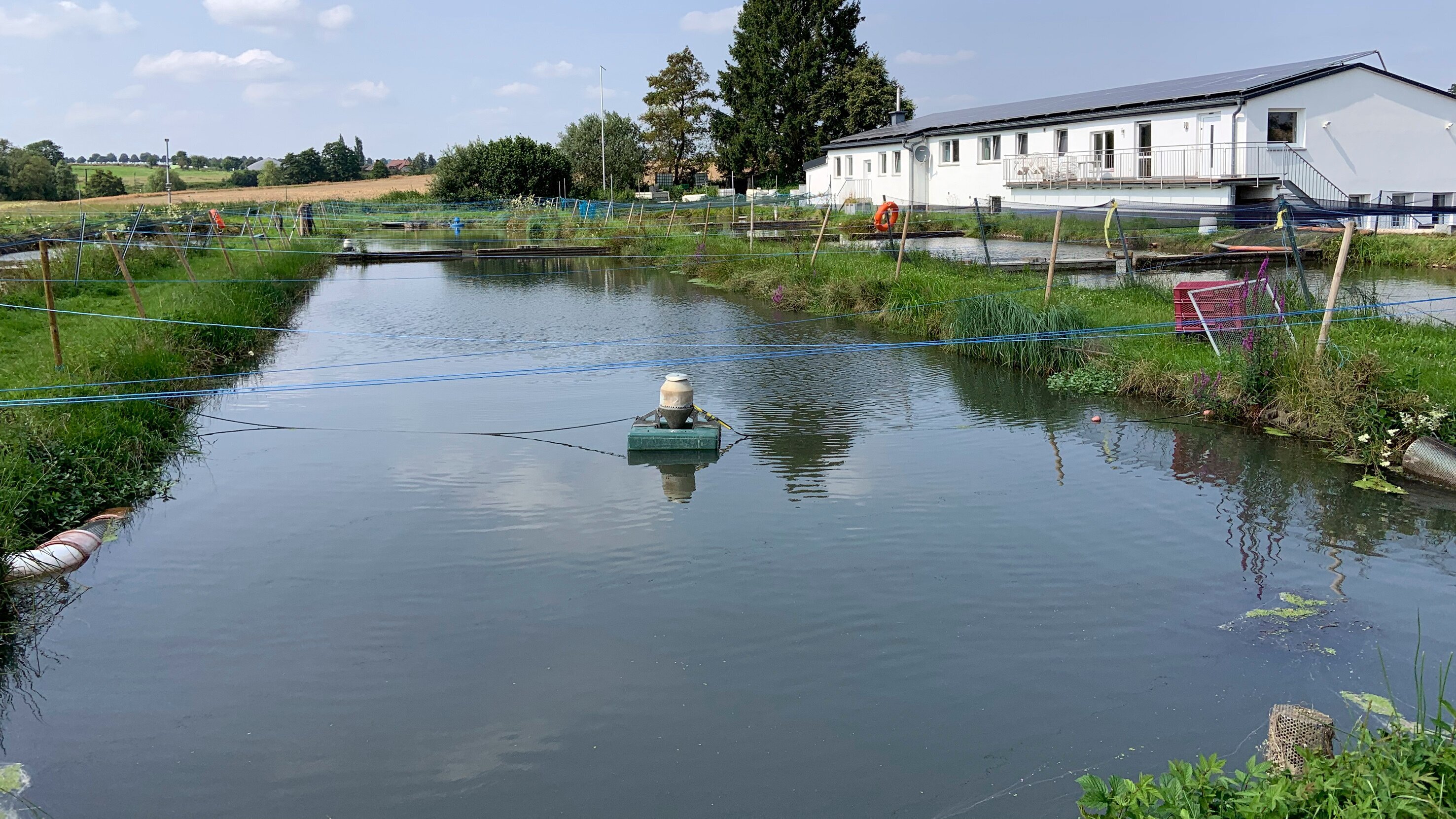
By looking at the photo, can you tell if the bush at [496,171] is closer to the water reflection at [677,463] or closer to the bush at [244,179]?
the bush at [244,179]

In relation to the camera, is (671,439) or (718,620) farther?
(671,439)

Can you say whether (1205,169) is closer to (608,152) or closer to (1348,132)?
(1348,132)

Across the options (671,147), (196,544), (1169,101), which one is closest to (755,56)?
(671,147)

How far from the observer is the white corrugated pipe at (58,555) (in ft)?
28.1

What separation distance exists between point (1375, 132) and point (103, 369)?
3642 cm

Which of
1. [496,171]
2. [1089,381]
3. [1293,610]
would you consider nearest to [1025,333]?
[1089,381]

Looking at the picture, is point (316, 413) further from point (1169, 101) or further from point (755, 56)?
point (755, 56)

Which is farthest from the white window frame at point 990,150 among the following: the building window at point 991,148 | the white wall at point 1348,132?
the white wall at point 1348,132

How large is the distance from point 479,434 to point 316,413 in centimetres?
292

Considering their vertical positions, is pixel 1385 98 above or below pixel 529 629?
above

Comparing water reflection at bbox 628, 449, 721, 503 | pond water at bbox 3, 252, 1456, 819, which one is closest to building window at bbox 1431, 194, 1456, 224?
pond water at bbox 3, 252, 1456, 819

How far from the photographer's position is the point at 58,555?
8.90m

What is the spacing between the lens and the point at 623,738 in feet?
20.6

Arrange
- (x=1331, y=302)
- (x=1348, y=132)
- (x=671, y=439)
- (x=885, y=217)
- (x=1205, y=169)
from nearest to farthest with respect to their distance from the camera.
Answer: (x=1331, y=302) < (x=671, y=439) < (x=885, y=217) < (x=1205, y=169) < (x=1348, y=132)
